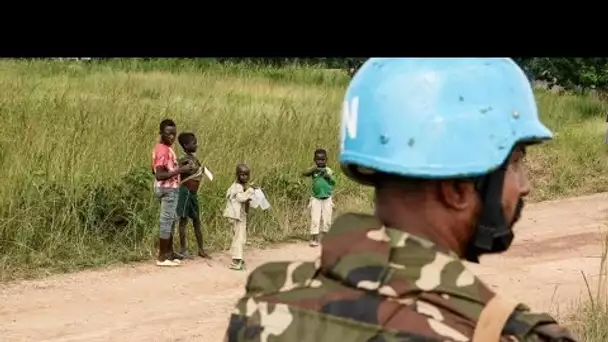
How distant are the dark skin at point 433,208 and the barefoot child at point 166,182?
615 cm

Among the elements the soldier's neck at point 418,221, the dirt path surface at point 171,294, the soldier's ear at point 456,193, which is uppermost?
the soldier's ear at point 456,193

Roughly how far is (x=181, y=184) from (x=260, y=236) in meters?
1.15

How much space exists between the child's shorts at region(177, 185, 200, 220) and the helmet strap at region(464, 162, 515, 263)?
6.29 meters

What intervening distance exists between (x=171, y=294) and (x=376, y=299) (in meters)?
5.74

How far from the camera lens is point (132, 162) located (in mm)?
8891

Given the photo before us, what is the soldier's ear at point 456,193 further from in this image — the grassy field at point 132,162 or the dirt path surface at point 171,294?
the dirt path surface at point 171,294

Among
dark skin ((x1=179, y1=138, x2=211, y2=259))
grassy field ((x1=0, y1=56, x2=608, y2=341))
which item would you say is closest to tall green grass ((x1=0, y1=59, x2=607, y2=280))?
grassy field ((x1=0, y1=56, x2=608, y2=341))

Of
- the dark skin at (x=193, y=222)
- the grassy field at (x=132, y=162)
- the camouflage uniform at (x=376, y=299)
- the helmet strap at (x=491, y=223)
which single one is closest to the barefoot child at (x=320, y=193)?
the grassy field at (x=132, y=162)

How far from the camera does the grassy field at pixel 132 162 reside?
760cm

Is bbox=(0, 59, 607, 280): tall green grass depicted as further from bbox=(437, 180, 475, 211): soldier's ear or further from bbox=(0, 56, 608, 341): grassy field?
bbox=(437, 180, 475, 211): soldier's ear

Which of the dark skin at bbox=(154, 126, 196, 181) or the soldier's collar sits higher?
the soldier's collar

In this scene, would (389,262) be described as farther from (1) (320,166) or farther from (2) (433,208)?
(1) (320,166)

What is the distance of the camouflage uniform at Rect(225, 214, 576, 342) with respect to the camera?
1211 mm
